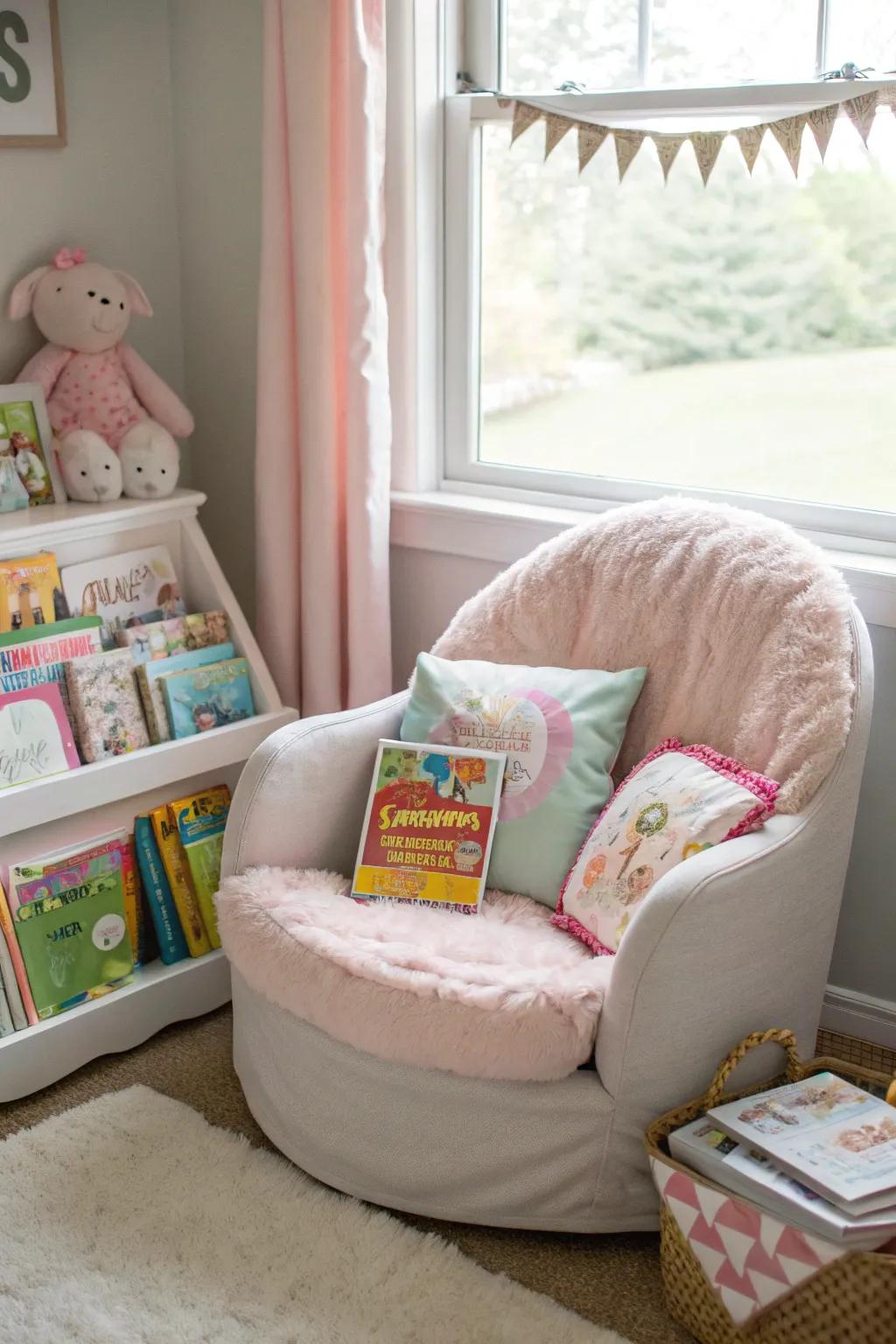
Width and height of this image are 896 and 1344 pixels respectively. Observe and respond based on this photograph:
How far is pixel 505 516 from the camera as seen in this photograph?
2471 mm

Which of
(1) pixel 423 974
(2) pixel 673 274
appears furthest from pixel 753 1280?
(2) pixel 673 274

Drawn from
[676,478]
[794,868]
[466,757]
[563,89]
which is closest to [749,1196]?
[794,868]

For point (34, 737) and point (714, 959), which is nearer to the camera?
point (714, 959)

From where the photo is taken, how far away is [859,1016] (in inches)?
90.6

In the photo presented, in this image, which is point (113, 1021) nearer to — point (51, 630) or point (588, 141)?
point (51, 630)

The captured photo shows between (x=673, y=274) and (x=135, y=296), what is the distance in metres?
1.01

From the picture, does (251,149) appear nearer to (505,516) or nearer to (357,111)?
(357,111)

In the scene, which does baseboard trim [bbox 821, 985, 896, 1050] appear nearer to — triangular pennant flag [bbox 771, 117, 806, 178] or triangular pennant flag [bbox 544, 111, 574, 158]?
triangular pennant flag [bbox 771, 117, 806, 178]

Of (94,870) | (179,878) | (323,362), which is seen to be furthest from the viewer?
(323,362)

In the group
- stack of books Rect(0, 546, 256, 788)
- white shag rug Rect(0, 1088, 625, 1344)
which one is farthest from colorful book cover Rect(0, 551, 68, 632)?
white shag rug Rect(0, 1088, 625, 1344)

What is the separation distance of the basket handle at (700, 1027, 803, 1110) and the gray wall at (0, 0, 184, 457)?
5.89 feet

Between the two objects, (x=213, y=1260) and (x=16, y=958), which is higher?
(x=16, y=958)

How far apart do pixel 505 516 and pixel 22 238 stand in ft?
3.45

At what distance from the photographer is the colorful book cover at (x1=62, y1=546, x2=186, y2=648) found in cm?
231
